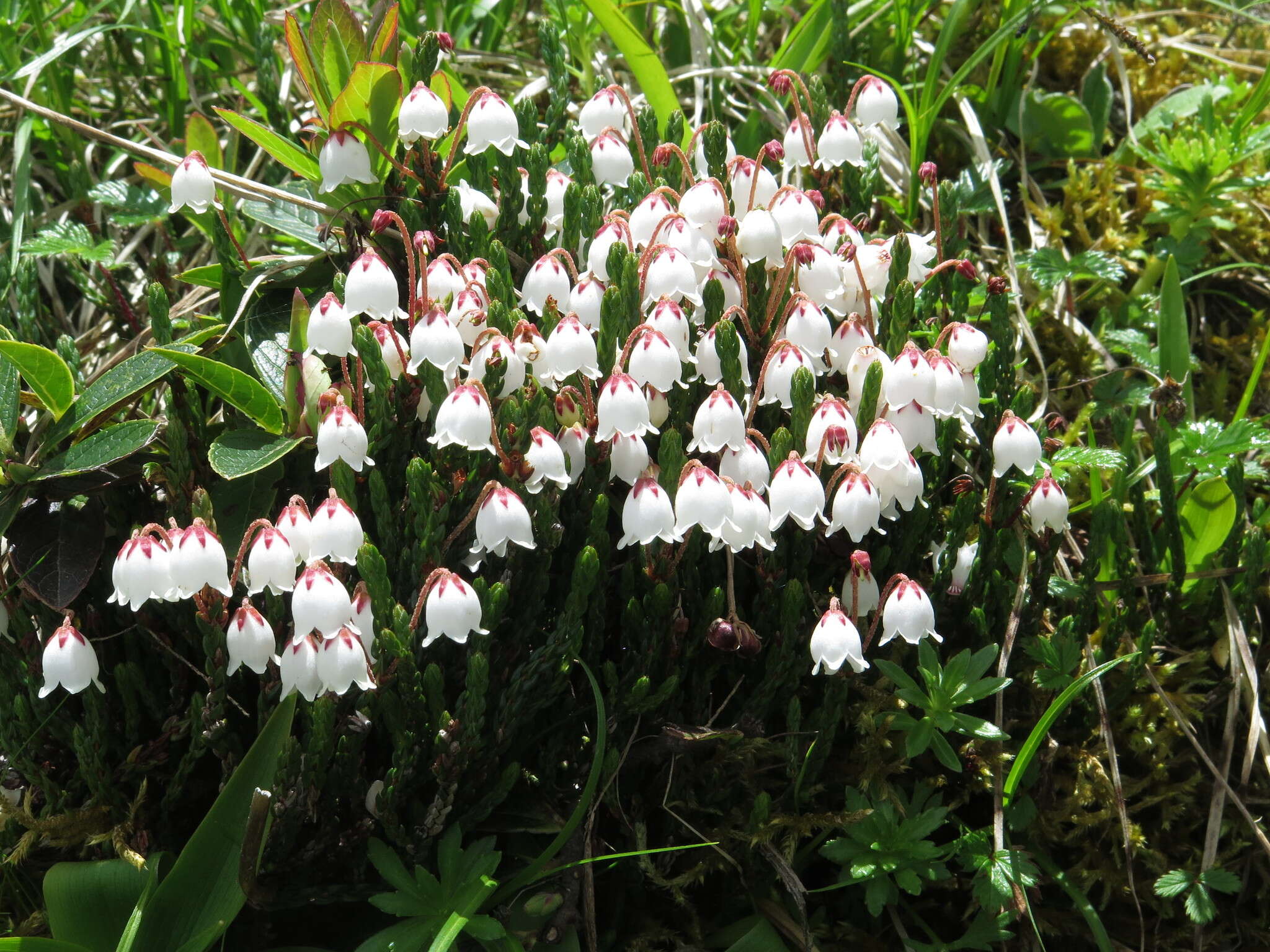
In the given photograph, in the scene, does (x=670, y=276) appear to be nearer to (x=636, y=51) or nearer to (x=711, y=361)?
(x=711, y=361)

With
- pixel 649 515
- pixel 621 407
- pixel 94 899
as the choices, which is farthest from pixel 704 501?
pixel 94 899

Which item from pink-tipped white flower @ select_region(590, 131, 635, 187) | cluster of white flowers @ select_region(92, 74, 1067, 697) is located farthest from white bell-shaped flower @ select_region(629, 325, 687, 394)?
pink-tipped white flower @ select_region(590, 131, 635, 187)

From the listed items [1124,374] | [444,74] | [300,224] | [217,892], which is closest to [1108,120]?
[1124,374]

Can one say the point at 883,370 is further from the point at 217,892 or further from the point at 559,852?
the point at 217,892

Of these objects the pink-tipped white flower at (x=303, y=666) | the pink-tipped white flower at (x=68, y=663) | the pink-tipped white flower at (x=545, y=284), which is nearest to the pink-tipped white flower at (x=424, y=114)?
the pink-tipped white flower at (x=545, y=284)

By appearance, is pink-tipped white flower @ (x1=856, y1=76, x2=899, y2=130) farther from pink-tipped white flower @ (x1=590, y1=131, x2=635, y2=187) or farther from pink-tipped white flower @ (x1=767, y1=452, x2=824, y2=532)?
pink-tipped white flower @ (x1=767, y1=452, x2=824, y2=532)

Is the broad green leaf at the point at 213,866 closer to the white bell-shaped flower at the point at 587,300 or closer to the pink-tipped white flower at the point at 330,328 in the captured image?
the pink-tipped white flower at the point at 330,328

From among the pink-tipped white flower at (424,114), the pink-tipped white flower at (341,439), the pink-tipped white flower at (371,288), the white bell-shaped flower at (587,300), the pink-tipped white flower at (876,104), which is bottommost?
the pink-tipped white flower at (341,439)
